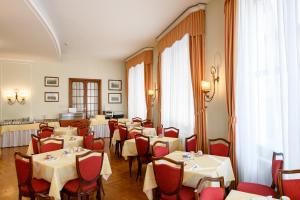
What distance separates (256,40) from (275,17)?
1.41 feet

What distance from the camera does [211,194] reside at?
1822 millimetres

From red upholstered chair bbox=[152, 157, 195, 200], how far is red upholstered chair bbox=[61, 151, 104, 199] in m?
0.90

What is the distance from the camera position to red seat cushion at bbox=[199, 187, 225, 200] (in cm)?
176

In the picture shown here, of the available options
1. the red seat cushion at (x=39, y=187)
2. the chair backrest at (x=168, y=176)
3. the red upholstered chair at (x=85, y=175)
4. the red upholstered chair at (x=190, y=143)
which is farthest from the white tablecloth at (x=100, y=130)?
the chair backrest at (x=168, y=176)

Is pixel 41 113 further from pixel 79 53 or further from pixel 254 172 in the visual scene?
pixel 254 172

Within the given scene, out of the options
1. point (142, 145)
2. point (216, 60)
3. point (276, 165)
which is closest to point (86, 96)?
point (142, 145)

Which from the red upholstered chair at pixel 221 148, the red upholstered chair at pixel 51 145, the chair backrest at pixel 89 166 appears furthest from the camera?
the red upholstered chair at pixel 51 145

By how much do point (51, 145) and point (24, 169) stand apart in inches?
46.9

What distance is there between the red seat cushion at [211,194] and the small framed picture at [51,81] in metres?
8.62

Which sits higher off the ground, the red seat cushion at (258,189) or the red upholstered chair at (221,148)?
the red upholstered chair at (221,148)

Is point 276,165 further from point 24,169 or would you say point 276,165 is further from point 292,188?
point 24,169

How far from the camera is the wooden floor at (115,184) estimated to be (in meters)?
3.68

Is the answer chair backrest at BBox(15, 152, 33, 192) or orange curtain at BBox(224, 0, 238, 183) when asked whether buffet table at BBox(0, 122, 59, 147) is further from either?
orange curtain at BBox(224, 0, 238, 183)

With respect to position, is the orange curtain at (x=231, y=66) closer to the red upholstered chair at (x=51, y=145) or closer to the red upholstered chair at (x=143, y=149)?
the red upholstered chair at (x=143, y=149)
